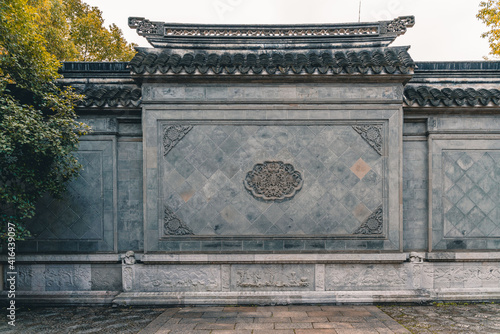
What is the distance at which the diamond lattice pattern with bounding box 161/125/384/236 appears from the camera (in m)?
6.67

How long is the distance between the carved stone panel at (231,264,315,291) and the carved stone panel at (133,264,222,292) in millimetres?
424

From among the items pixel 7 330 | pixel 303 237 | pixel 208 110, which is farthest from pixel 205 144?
pixel 7 330

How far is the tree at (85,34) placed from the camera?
1448 cm

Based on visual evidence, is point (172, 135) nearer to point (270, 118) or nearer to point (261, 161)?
point (261, 161)

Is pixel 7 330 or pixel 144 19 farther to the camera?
pixel 144 19

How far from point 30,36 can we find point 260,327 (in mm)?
6917

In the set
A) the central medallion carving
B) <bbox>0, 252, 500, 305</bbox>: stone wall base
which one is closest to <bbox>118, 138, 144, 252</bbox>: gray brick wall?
<bbox>0, 252, 500, 305</bbox>: stone wall base

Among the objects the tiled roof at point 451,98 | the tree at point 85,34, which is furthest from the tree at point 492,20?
the tree at point 85,34

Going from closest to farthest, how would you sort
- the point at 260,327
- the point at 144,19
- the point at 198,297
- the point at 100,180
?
the point at 260,327
the point at 198,297
the point at 100,180
the point at 144,19

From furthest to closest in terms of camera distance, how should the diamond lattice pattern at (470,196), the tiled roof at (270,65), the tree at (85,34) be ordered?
the tree at (85,34) < the diamond lattice pattern at (470,196) < the tiled roof at (270,65)

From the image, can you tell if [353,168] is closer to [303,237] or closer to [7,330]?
[303,237]

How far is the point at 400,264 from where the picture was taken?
664 centimetres

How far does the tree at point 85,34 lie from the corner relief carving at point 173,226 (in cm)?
1222

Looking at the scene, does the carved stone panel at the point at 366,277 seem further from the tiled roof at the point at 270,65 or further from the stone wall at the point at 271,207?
the tiled roof at the point at 270,65
